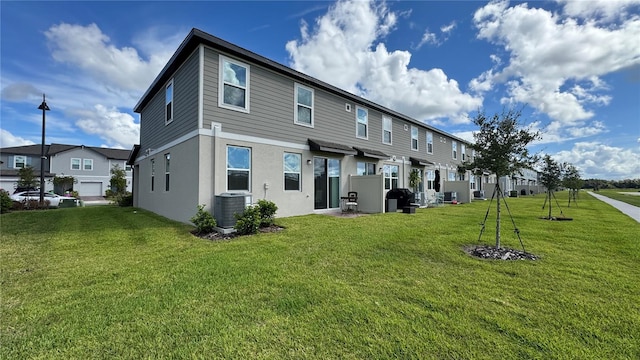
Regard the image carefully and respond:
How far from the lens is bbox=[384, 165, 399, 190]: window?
1542 cm

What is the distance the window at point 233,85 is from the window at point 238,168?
143 cm

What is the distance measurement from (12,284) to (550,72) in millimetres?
19815

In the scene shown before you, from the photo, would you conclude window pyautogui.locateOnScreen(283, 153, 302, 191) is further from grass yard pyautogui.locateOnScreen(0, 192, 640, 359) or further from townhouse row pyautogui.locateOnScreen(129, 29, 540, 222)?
grass yard pyautogui.locateOnScreen(0, 192, 640, 359)

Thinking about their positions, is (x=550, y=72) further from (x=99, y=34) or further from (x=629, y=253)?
(x=99, y=34)

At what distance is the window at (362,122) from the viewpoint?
44.7 feet

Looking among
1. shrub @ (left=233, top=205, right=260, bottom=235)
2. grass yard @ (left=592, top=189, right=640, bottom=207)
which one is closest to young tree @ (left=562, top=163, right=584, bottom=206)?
grass yard @ (left=592, top=189, right=640, bottom=207)

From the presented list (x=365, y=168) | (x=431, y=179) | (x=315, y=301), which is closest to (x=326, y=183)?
(x=365, y=168)

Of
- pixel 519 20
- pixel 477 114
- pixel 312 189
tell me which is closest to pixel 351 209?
pixel 312 189

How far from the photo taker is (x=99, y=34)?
10.9 m

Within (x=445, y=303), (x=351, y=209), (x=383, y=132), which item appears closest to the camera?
(x=445, y=303)

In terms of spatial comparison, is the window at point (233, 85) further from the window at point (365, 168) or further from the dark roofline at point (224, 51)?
the window at point (365, 168)

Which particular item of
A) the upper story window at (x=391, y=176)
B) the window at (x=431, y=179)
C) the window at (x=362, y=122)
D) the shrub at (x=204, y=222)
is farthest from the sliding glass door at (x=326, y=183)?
the window at (x=431, y=179)

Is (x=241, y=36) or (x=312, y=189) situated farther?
(x=312, y=189)

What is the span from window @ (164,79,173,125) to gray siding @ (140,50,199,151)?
28cm
